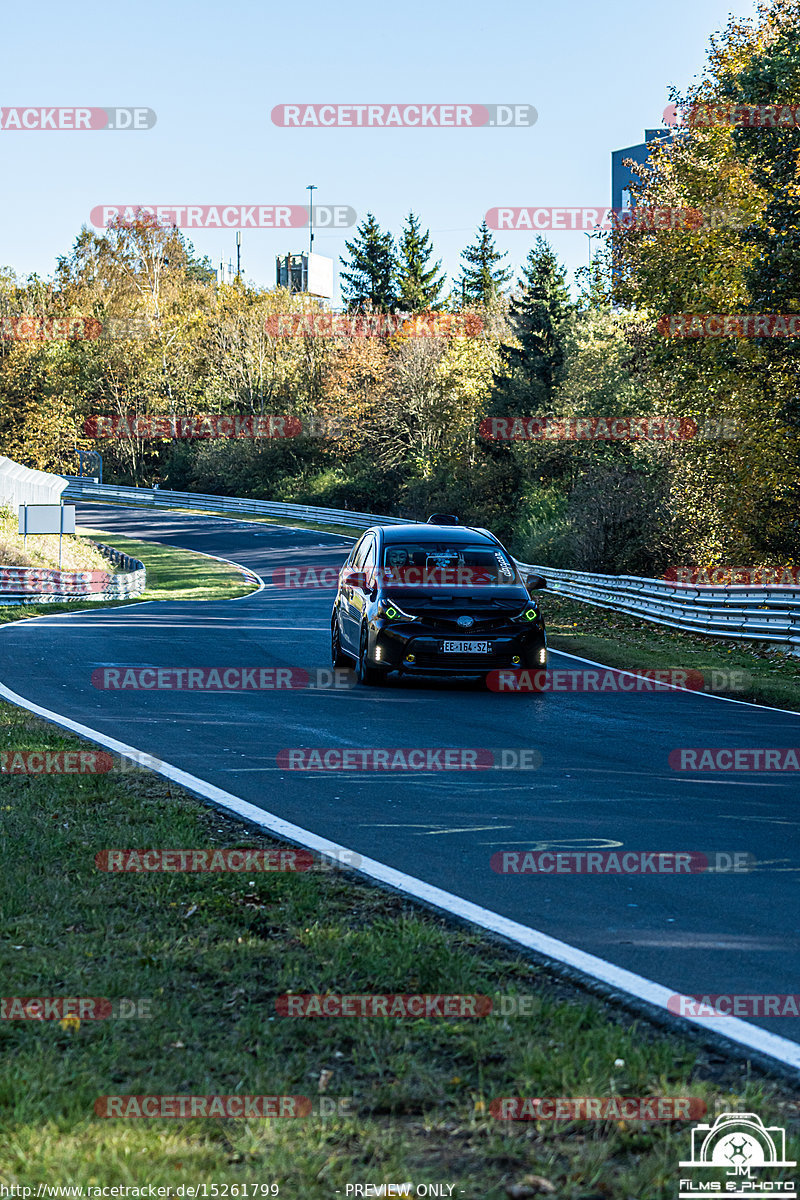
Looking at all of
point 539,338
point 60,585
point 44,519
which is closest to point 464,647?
point 60,585

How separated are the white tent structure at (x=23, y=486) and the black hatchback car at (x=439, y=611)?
1089 inches

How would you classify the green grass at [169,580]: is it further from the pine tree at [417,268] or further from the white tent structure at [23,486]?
the pine tree at [417,268]

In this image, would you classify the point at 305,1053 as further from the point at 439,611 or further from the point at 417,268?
the point at 417,268

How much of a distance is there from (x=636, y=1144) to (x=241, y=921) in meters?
2.29

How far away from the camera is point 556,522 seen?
37562 mm

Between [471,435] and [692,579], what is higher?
[471,435]

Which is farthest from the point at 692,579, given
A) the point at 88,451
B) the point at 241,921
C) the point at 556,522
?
the point at 88,451

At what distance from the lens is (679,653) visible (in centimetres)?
1803

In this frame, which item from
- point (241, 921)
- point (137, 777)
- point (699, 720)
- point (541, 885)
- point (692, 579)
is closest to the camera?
point (241, 921)

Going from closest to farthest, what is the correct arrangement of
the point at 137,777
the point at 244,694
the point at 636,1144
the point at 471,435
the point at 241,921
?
the point at 636,1144 < the point at 241,921 < the point at 137,777 < the point at 244,694 < the point at 471,435

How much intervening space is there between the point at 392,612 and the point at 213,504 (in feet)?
188

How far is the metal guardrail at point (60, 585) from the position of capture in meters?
27.7

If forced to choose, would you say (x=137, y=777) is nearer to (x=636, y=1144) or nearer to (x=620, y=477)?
(x=636, y=1144)

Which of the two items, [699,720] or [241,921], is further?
[699,720]
